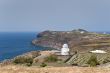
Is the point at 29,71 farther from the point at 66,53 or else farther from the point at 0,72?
the point at 66,53

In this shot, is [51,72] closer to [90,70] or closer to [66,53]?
[90,70]

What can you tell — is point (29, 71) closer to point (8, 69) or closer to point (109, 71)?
point (8, 69)

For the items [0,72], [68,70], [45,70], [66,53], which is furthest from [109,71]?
[66,53]

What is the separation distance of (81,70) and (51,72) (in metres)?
1.83

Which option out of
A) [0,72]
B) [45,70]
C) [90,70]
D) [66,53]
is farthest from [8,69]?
[66,53]

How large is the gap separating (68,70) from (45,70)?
135cm

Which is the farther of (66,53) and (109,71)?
(66,53)

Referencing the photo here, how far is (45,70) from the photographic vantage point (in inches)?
760

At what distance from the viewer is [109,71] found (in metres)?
19.5

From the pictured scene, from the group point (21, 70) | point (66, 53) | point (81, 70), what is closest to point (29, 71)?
point (21, 70)

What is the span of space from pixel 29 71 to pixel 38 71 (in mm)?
517

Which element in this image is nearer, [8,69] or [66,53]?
[8,69]

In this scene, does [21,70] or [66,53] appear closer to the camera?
[21,70]

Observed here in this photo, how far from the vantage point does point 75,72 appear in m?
18.8
